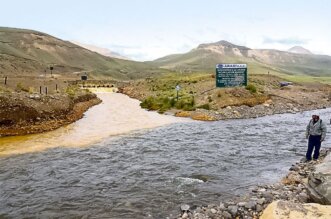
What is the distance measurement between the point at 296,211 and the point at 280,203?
24.1 inches

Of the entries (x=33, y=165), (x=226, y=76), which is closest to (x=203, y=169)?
(x=33, y=165)

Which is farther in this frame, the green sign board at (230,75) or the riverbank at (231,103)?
the green sign board at (230,75)

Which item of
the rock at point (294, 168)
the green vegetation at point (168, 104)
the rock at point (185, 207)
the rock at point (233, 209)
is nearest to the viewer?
the rock at point (233, 209)

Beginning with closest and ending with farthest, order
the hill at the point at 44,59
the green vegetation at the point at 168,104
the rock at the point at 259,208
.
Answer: the rock at the point at 259,208
the green vegetation at the point at 168,104
the hill at the point at 44,59

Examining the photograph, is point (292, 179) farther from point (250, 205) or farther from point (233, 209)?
point (233, 209)

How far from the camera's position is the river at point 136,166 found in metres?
13.9

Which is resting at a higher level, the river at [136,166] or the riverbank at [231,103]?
the riverbank at [231,103]

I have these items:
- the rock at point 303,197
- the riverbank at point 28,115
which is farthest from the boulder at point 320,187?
the riverbank at point 28,115

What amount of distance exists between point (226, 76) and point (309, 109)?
40.0ft

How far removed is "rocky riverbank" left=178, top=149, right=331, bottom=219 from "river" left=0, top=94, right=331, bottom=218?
86 centimetres

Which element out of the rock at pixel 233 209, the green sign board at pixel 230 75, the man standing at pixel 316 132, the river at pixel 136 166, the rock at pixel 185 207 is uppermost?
the green sign board at pixel 230 75

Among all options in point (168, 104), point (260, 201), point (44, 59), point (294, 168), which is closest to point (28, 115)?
point (168, 104)

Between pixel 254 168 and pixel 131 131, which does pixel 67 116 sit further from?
pixel 254 168

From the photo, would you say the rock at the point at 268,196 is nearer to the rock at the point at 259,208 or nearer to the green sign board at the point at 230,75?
the rock at the point at 259,208
